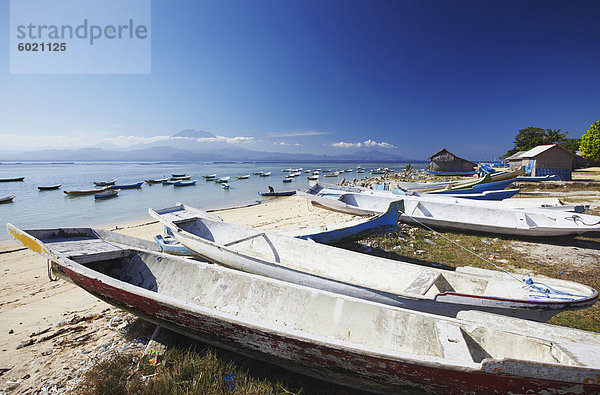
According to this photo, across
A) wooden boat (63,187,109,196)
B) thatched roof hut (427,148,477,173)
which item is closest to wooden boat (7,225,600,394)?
wooden boat (63,187,109,196)

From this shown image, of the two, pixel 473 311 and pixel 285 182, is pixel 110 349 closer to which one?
pixel 473 311

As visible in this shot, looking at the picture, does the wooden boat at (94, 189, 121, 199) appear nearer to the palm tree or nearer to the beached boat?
the beached boat

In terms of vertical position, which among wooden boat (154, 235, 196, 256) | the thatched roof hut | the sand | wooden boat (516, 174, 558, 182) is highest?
the thatched roof hut

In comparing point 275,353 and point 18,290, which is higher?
point 275,353

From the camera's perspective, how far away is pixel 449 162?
1264 inches

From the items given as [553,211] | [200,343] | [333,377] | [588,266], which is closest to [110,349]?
[200,343]

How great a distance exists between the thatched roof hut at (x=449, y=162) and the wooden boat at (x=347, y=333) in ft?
110

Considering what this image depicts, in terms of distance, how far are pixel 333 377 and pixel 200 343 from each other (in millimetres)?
2095

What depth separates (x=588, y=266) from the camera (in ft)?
20.4

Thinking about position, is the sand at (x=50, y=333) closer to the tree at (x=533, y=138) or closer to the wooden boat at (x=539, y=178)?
the wooden boat at (x=539, y=178)

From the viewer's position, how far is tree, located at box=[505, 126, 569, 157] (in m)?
44.6

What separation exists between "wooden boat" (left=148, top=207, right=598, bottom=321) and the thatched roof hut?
32.0 m

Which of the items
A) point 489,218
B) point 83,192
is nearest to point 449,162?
point 489,218

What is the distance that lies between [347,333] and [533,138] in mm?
62916
